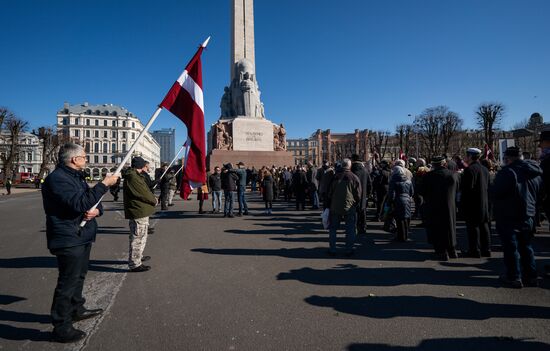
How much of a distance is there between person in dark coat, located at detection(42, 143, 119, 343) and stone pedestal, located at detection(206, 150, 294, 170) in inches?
850

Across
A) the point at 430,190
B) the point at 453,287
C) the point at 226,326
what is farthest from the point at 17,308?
the point at 430,190

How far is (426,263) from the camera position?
5684 millimetres

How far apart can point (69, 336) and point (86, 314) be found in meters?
0.52

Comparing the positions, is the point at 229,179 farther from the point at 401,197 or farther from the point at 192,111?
the point at 401,197

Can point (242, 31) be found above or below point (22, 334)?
above

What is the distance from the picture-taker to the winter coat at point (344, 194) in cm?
612

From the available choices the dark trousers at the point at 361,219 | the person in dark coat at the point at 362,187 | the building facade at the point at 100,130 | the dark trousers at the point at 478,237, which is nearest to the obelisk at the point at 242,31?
the person in dark coat at the point at 362,187

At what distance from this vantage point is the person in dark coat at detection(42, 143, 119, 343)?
3100 mm

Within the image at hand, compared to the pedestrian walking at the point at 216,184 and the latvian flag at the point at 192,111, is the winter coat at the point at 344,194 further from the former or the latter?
the pedestrian walking at the point at 216,184

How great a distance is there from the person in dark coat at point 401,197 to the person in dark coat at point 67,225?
20.1 ft

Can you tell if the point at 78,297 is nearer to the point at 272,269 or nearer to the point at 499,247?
the point at 272,269

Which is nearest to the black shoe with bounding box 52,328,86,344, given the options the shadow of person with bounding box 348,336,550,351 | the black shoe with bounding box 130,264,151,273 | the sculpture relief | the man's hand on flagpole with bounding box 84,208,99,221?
the man's hand on flagpole with bounding box 84,208,99,221

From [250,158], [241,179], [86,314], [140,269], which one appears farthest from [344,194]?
[250,158]

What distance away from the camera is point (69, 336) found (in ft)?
10.1
